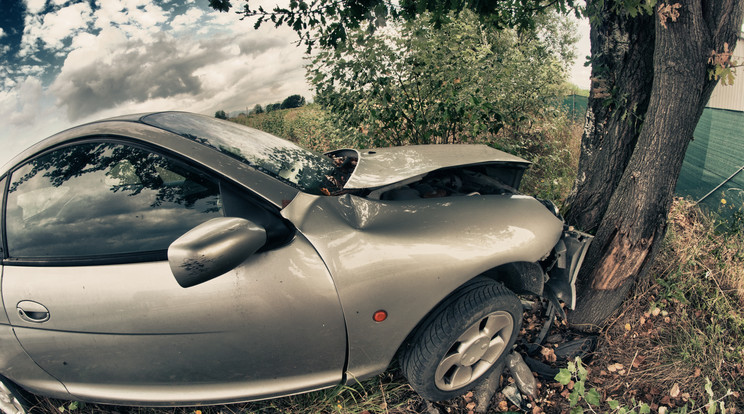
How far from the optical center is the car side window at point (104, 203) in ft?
5.99

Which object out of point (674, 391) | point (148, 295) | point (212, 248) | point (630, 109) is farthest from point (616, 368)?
point (148, 295)

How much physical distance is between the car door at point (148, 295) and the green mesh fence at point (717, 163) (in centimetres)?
369

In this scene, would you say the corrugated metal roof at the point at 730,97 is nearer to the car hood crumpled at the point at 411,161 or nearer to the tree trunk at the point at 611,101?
the tree trunk at the point at 611,101

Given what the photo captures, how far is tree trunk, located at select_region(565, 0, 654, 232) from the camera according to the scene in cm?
262

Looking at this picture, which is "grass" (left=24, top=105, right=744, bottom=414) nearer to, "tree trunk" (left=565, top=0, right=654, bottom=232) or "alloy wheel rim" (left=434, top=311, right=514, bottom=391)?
"alloy wheel rim" (left=434, top=311, right=514, bottom=391)

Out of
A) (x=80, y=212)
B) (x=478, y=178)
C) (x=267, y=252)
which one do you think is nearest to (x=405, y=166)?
(x=478, y=178)

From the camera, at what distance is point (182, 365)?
1.85m

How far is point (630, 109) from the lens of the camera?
2.65 metres

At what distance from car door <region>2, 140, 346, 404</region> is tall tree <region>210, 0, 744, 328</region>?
1.64 m

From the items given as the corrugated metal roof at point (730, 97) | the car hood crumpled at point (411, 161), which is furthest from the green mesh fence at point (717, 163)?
the car hood crumpled at point (411, 161)

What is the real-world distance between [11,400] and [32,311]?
0.78 m

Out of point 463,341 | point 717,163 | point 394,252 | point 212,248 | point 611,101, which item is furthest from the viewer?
point 717,163

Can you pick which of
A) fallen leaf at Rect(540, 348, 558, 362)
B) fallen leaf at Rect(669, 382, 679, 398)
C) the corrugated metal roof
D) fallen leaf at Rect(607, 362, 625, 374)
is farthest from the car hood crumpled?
the corrugated metal roof

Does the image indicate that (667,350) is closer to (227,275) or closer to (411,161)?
(411,161)
